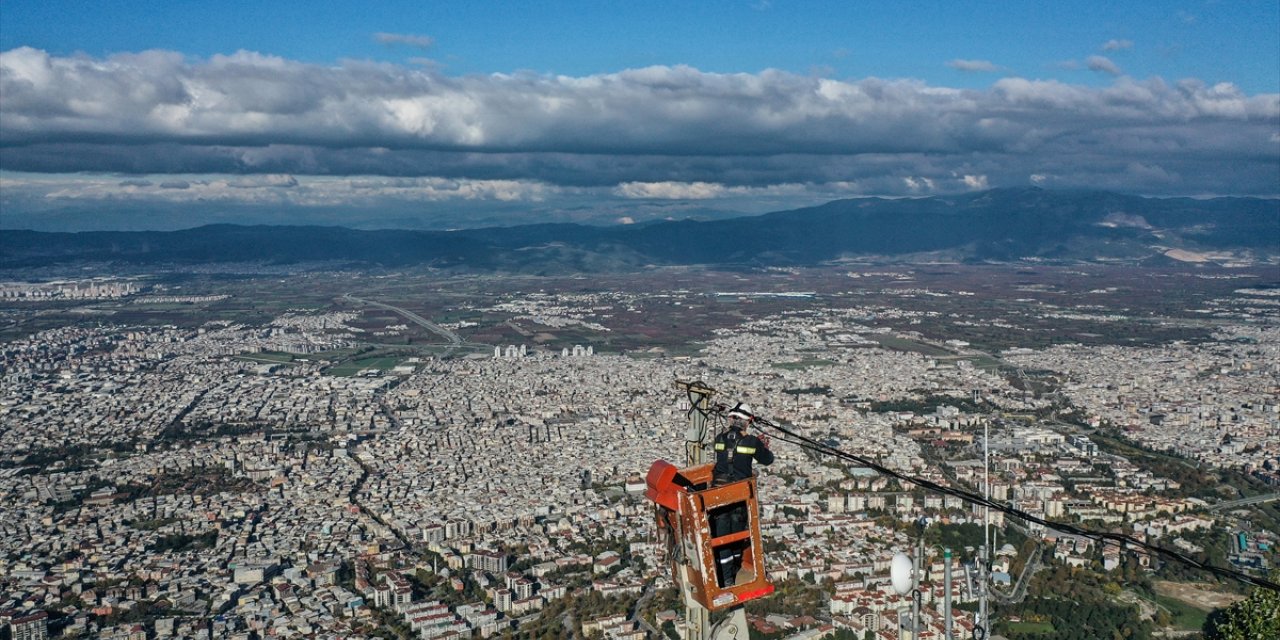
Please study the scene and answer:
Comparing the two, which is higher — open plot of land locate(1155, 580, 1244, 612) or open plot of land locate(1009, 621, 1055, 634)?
open plot of land locate(1009, 621, 1055, 634)

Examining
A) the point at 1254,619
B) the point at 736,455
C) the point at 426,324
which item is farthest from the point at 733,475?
the point at 426,324

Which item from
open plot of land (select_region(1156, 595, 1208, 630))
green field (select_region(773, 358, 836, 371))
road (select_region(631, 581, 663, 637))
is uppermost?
road (select_region(631, 581, 663, 637))

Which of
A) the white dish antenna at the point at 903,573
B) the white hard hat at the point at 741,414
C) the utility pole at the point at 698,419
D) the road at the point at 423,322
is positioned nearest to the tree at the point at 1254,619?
the white dish antenna at the point at 903,573

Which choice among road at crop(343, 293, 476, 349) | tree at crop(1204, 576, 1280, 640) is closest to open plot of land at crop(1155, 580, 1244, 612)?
tree at crop(1204, 576, 1280, 640)

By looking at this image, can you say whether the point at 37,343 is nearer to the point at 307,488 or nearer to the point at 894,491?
the point at 307,488

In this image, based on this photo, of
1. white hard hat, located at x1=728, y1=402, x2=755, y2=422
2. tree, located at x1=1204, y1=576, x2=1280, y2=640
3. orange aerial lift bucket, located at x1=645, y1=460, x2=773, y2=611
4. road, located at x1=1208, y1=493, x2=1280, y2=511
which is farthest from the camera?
road, located at x1=1208, y1=493, x2=1280, y2=511

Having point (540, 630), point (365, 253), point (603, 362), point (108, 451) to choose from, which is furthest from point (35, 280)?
point (540, 630)

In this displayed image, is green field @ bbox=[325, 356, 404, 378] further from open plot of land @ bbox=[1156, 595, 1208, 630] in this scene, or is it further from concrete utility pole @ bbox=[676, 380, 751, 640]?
concrete utility pole @ bbox=[676, 380, 751, 640]
